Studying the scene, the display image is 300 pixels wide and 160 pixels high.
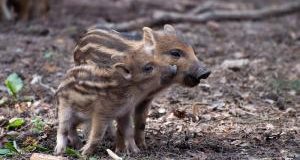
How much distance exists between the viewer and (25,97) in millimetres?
6895

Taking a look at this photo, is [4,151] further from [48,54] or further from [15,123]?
[48,54]

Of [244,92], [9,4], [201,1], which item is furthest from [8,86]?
[201,1]

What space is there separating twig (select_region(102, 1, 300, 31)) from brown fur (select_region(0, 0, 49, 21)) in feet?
4.10

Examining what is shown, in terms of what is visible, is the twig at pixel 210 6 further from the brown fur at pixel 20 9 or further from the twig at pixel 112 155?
the twig at pixel 112 155

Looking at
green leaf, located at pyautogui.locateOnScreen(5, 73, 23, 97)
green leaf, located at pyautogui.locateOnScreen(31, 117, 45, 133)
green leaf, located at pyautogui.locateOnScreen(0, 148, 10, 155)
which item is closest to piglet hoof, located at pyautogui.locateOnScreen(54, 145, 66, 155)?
green leaf, located at pyautogui.locateOnScreen(0, 148, 10, 155)

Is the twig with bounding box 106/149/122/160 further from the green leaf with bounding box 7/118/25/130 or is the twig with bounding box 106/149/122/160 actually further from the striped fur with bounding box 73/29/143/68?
the green leaf with bounding box 7/118/25/130

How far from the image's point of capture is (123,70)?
5176 millimetres

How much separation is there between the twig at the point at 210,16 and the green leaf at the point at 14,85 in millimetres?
3067

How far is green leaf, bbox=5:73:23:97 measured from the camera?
674 cm

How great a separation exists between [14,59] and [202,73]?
12.0ft

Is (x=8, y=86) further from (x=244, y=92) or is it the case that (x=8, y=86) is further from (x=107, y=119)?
(x=244, y=92)

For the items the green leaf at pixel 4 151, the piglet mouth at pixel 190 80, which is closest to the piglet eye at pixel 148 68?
the piglet mouth at pixel 190 80

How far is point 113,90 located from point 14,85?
194 centimetres

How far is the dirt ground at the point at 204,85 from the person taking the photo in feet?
18.7
